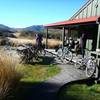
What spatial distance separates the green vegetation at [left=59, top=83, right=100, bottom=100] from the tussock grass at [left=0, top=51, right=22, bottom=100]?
5.23 ft

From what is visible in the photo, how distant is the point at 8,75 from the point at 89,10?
34.8 ft

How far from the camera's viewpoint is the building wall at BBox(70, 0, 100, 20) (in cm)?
1737

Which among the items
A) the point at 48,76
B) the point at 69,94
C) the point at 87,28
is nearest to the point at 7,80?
the point at 69,94

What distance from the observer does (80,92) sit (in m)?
10.8

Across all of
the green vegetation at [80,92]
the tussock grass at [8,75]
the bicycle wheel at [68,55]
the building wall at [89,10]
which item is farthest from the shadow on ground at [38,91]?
the building wall at [89,10]

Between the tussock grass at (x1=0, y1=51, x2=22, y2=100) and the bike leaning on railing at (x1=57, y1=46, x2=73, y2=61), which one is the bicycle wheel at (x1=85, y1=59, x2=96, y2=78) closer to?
the tussock grass at (x1=0, y1=51, x2=22, y2=100)

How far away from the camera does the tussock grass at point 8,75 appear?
27.1ft

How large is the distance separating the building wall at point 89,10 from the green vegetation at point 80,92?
21.0ft

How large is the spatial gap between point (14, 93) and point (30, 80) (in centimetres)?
287

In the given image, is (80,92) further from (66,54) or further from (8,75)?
(66,54)

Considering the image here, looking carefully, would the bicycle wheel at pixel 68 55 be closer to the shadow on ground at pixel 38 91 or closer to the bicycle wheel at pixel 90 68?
the bicycle wheel at pixel 90 68

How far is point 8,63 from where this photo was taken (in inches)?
375

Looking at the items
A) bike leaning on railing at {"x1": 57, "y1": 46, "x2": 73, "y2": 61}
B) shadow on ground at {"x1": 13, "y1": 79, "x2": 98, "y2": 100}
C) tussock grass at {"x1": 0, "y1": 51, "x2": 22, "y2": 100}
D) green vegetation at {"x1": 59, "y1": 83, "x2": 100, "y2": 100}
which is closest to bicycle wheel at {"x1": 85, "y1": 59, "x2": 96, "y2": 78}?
green vegetation at {"x1": 59, "y1": 83, "x2": 100, "y2": 100}

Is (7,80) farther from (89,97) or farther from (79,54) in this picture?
(79,54)
